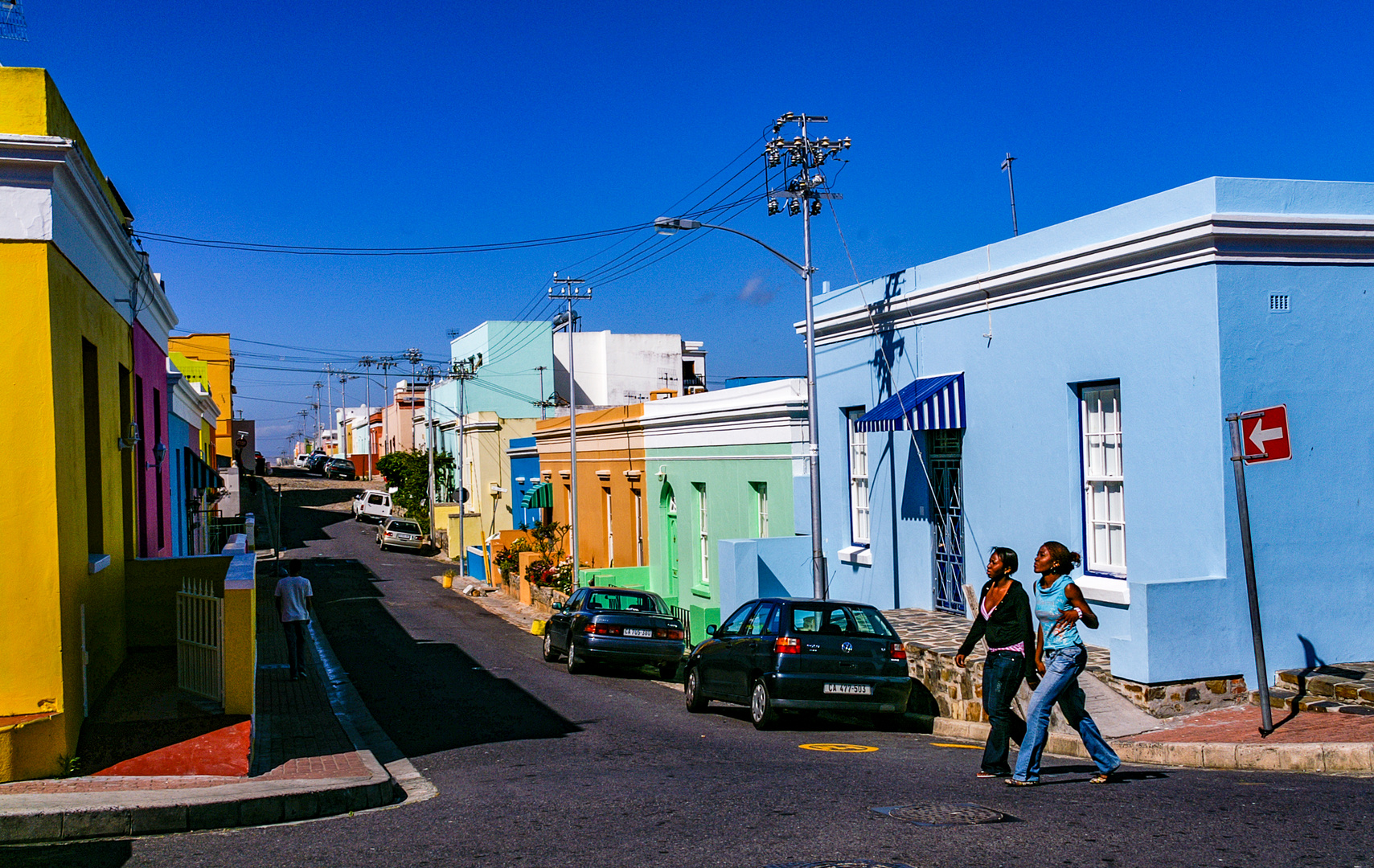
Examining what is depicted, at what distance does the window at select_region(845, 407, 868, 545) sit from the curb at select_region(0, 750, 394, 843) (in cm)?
1141

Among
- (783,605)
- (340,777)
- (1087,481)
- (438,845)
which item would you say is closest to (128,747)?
(340,777)

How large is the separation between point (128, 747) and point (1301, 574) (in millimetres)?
11059

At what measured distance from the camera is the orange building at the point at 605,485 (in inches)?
1161

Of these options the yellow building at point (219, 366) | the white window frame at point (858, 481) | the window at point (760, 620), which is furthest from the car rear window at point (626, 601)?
the yellow building at point (219, 366)

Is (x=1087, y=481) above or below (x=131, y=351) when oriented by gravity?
below

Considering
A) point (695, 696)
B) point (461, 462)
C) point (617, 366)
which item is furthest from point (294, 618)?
point (617, 366)

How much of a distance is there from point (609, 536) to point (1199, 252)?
22.4 m

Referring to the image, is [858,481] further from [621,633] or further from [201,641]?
[201,641]

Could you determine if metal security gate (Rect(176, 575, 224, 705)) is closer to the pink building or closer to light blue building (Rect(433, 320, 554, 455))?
the pink building

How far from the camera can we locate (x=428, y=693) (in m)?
15.7

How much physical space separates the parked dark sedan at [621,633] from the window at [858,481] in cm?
346

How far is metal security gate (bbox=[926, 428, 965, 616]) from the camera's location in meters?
16.2

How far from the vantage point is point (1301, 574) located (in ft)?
38.0

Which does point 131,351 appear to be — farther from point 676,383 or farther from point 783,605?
point 676,383
